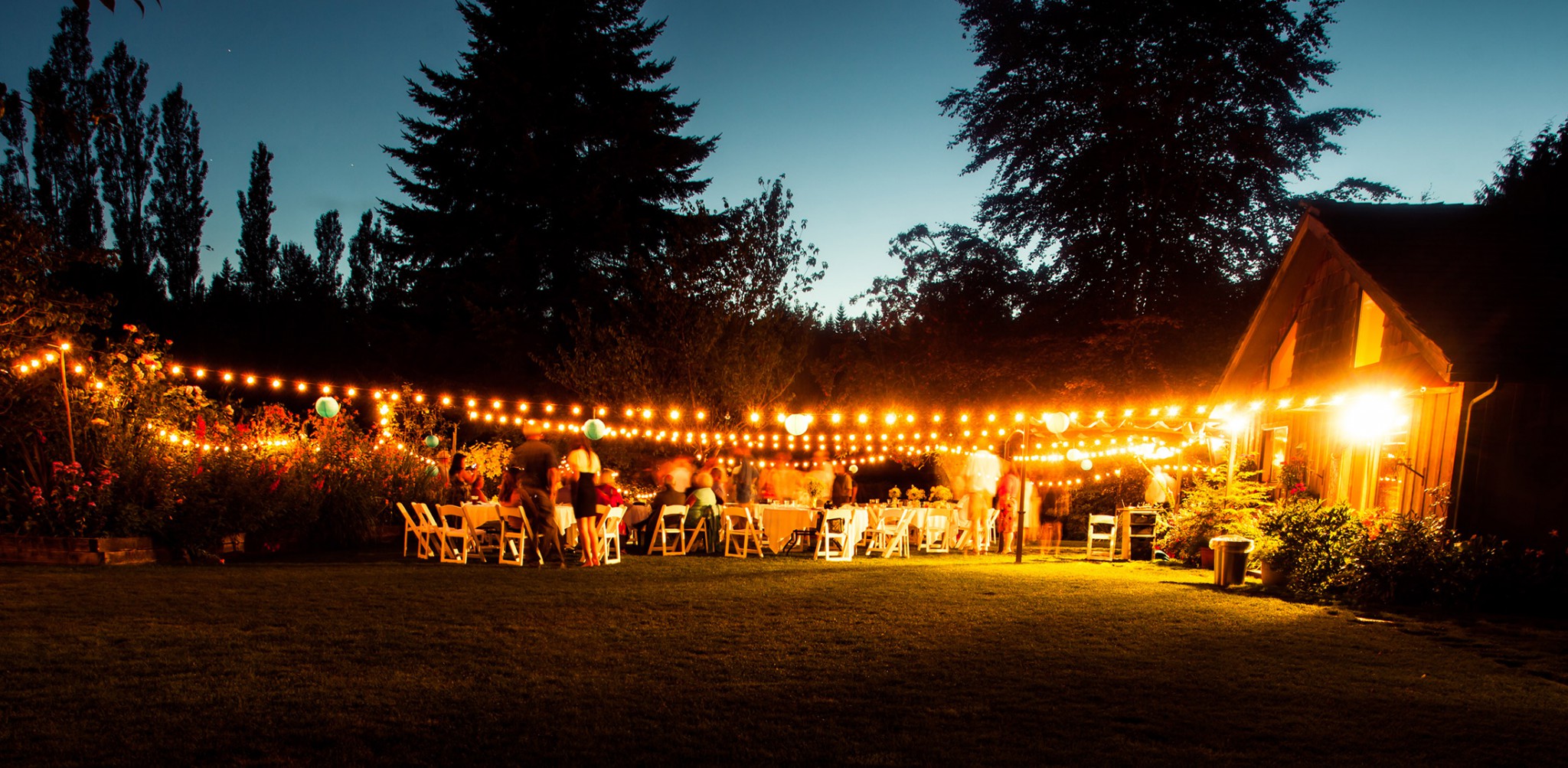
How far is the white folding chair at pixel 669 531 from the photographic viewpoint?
12.3 metres

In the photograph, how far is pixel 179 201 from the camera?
2569cm

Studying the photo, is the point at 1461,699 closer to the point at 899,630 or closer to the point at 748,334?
the point at 899,630

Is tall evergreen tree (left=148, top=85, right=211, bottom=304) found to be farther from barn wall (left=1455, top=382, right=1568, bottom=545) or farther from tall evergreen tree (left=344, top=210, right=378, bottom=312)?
barn wall (left=1455, top=382, right=1568, bottom=545)

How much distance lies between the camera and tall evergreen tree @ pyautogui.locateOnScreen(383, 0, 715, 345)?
21297 millimetres

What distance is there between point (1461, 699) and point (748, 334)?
546 inches

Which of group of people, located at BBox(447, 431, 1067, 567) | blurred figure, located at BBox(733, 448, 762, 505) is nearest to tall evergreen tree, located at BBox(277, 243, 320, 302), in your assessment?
group of people, located at BBox(447, 431, 1067, 567)

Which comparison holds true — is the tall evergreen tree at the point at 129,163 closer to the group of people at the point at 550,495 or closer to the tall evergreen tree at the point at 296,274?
the tall evergreen tree at the point at 296,274

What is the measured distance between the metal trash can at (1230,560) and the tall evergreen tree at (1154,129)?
10.2m

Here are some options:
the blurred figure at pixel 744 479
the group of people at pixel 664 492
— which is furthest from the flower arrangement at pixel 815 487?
the blurred figure at pixel 744 479

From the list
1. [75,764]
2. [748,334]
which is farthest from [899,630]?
[748,334]

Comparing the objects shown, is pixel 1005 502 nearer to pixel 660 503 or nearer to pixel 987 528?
pixel 987 528

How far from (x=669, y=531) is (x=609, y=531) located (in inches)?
54.3

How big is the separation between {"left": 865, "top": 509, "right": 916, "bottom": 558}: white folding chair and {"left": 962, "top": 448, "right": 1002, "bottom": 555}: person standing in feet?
4.17

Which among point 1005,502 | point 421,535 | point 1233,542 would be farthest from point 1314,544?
point 421,535
